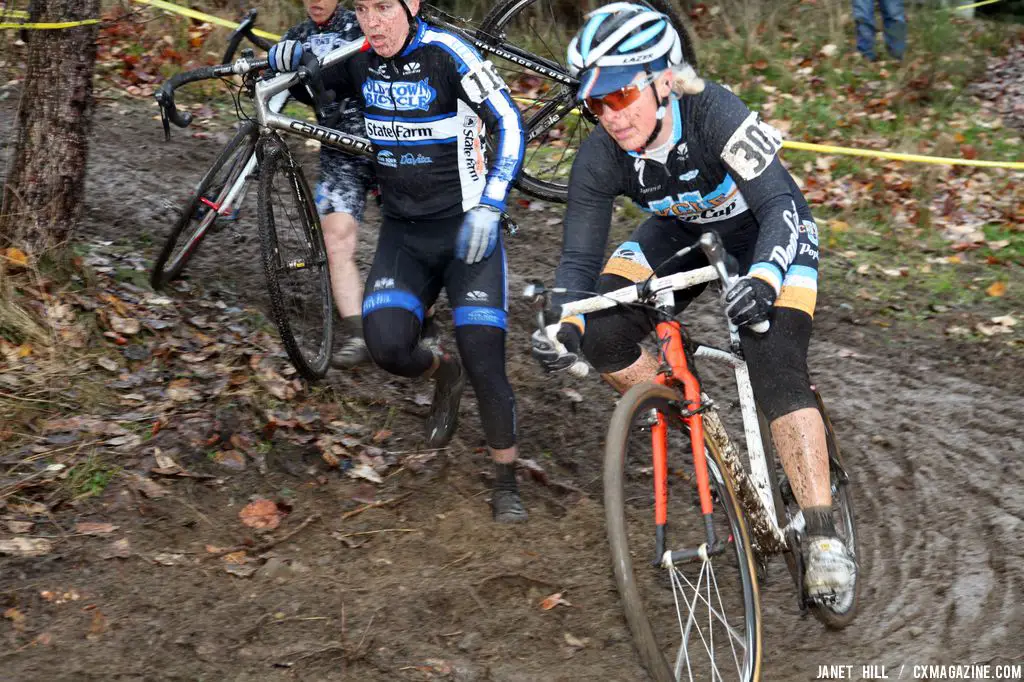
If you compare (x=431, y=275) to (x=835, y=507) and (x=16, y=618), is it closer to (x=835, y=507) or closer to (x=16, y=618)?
(x=835, y=507)

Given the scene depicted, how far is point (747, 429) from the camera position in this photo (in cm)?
394

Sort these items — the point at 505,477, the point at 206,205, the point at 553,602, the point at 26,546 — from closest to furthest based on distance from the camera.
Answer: the point at 26,546 → the point at 553,602 → the point at 505,477 → the point at 206,205

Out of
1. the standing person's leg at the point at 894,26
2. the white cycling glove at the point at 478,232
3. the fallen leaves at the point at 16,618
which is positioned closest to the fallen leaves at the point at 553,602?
the white cycling glove at the point at 478,232

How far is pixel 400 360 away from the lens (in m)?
4.82

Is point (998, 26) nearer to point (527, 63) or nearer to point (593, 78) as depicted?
point (527, 63)

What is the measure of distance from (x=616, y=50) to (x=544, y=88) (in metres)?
5.30

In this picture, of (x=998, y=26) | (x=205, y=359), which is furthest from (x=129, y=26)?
(x=998, y=26)

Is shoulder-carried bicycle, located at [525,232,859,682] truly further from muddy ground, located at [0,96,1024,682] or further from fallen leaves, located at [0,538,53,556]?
fallen leaves, located at [0,538,53,556]

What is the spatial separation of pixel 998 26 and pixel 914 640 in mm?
11520

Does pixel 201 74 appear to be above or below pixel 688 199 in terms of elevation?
above

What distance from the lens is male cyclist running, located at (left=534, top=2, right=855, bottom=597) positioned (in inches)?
140

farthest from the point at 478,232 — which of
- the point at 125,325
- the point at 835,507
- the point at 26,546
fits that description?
the point at 26,546

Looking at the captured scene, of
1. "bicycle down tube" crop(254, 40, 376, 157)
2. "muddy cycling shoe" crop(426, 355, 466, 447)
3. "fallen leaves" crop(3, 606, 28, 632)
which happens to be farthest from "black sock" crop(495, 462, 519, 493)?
"fallen leaves" crop(3, 606, 28, 632)

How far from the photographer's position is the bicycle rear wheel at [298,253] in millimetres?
5383
